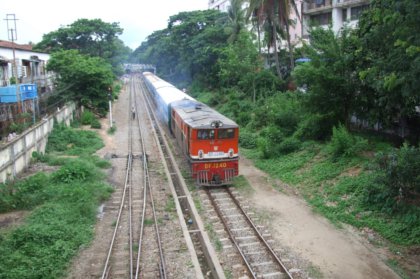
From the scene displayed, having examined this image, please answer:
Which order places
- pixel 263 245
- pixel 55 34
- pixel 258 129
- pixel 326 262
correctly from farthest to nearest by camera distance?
pixel 55 34
pixel 258 129
pixel 263 245
pixel 326 262

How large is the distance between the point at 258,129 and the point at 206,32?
79.0 feet

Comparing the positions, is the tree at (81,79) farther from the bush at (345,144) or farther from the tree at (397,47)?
the tree at (397,47)

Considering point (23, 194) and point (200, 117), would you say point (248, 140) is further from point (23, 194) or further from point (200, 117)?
point (23, 194)

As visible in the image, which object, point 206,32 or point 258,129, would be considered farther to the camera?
point 206,32

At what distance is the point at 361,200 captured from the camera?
1284cm

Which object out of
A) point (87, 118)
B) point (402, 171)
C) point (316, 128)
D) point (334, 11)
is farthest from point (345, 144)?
point (334, 11)

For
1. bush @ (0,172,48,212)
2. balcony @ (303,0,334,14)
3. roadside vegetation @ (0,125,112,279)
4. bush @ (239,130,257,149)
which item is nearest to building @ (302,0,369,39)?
balcony @ (303,0,334,14)

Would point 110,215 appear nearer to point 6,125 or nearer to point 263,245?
point 263,245

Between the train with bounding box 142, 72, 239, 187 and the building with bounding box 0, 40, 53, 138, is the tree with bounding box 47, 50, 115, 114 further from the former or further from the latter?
the train with bounding box 142, 72, 239, 187

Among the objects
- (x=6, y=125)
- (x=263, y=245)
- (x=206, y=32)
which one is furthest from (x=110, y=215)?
(x=206, y=32)

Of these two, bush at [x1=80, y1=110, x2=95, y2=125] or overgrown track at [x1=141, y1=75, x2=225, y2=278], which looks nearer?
overgrown track at [x1=141, y1=75, x2=225, y2=278]

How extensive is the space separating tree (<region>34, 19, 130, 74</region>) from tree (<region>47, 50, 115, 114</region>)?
13.8 meters

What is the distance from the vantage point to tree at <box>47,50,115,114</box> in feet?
102

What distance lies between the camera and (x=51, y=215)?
12164 mm
